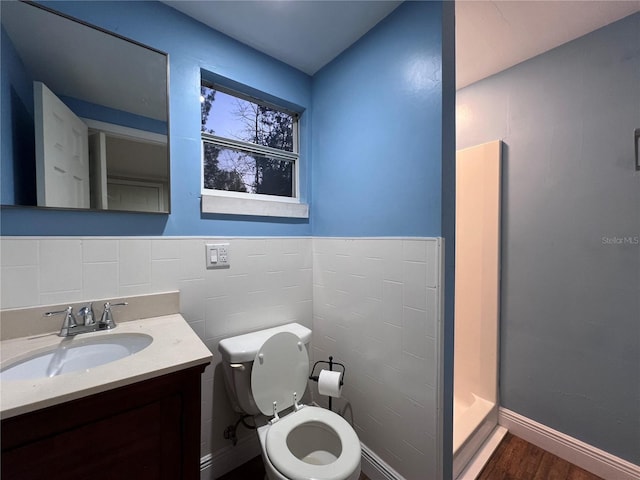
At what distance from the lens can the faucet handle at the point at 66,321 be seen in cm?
97

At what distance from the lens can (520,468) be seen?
1430 millimetres

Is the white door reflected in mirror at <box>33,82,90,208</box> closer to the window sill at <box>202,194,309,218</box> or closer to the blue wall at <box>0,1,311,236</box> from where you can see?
Answer: the blue wall at <box>0,1,311,236</box>

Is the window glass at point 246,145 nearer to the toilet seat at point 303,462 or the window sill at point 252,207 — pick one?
the window sill at point 252,207

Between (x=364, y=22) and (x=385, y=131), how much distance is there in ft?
1.94

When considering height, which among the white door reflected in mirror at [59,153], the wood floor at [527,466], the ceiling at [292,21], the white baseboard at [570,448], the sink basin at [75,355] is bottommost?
the wood floor at [527,466]

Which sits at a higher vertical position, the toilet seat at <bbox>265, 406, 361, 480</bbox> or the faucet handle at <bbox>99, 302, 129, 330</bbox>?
the faucet handle at <bbox>99, 302, 129, 330</bbox>

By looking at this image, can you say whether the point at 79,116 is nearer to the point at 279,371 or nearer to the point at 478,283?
the point at 279,371

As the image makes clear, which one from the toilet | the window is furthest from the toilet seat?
the window

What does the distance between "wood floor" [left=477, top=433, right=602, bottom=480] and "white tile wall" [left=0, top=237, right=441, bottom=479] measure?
0.64 meters

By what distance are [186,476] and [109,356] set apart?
1.74 ft

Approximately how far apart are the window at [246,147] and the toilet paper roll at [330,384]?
1121mm

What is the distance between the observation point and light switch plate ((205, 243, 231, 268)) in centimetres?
136

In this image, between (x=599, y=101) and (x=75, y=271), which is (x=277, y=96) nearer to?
(x=75, y=271)

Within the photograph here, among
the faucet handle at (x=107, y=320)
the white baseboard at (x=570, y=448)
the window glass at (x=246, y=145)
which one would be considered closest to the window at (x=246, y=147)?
the window glass at (x=246, y=145)
